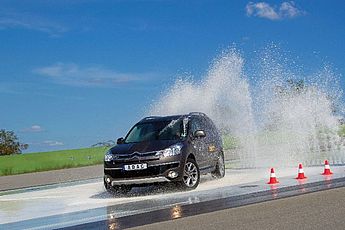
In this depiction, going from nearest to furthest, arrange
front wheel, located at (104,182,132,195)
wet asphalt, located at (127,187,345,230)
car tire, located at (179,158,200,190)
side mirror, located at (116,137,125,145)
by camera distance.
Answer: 1. wet asphalt, located at (127,187,345,230)
2. car tire, located at (179,158,200,190)
3. front wheel, located at (104,182,132,195)
4. side mirror, located at (116,137,125,145)

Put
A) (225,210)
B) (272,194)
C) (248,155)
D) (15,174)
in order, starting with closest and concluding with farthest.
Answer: (225,210) < (272,194) < (15,174) < (248,155)

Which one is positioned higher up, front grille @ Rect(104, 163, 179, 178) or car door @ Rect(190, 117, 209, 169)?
car door @ Rect(190, 117, 209, 169)

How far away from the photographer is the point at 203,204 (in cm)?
1128

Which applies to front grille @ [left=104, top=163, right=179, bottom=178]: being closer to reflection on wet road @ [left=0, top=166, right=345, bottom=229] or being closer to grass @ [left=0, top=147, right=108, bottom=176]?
reflection on wet road @ [left=0, top=166, right=345, bottom=229]

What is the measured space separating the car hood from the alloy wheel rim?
655 millimetres

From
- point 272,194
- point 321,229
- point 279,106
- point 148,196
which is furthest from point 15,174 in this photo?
point 321,229

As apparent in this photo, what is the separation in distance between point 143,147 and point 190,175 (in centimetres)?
133

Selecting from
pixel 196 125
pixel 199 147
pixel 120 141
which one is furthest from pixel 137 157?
pixel 196 125

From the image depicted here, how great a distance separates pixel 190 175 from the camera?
14.5m

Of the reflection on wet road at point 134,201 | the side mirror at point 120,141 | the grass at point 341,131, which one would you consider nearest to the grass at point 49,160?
the reflection on wet road at point 134,201

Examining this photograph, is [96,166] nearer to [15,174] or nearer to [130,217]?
[15,174]

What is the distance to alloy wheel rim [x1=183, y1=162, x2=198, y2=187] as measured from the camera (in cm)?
1425

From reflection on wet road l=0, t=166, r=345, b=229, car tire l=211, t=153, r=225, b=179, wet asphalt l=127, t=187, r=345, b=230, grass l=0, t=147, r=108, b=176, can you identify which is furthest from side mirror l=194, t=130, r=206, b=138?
grass l=0, t=147, r=108, b=176

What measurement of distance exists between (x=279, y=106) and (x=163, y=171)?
15.4 m
